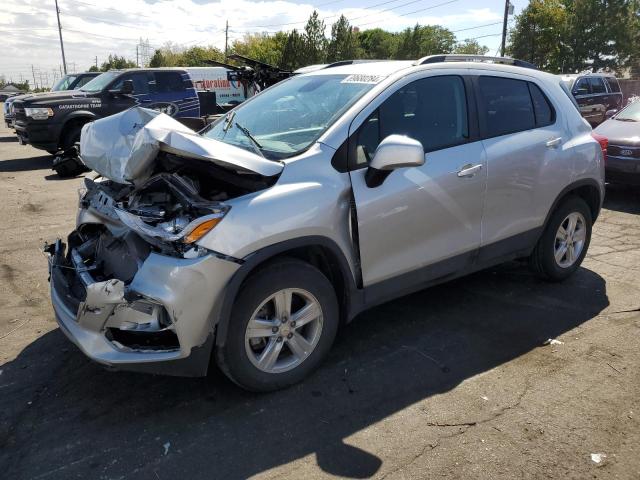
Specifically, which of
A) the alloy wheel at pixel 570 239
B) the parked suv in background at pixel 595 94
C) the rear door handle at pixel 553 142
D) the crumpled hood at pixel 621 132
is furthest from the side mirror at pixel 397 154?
the parked suv in background at pixel 595 94

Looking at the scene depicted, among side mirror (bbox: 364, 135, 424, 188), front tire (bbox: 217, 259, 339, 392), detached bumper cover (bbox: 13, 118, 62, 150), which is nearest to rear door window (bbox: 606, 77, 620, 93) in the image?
detached bumper cover (bbox: 13, 118, 62, 150)

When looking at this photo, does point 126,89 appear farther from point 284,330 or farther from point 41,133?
point 284,330

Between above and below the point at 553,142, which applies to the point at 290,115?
above

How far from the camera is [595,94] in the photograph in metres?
16.1

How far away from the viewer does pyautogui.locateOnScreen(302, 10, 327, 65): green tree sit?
35469 millimetres

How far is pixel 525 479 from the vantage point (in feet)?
8.29

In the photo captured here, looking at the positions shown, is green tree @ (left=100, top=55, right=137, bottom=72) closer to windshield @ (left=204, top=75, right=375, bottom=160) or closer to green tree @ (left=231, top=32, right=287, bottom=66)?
green tree @ (left=231, top=32, right=287, bottom=66)

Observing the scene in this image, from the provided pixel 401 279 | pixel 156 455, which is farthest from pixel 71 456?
pixel 401 279

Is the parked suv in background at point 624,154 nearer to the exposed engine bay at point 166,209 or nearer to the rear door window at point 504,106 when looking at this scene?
the rear door window at point 504,106

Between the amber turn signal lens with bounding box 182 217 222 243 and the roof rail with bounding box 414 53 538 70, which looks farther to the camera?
the roof rail with bounding box 414 53 538 70

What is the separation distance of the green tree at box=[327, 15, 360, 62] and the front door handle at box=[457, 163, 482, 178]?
34.6 metres

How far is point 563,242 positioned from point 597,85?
13.9 metres

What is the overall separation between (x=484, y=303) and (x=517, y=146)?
4.39ft

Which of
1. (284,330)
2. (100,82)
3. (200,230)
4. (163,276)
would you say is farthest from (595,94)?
(163,276)
